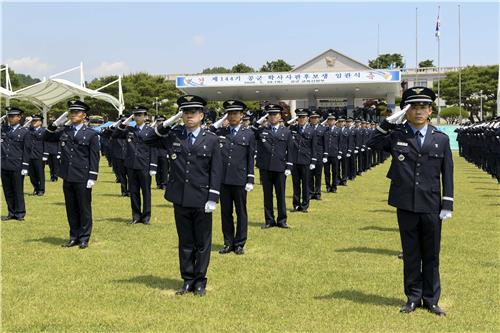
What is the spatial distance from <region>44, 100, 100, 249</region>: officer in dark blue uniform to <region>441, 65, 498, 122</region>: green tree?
66.8 metres

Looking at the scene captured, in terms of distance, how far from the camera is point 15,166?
1166 cm

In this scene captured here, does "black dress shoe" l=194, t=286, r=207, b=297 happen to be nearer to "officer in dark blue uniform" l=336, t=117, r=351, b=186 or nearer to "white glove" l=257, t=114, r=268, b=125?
"white glove" l=257, t=114, r=268, b=125

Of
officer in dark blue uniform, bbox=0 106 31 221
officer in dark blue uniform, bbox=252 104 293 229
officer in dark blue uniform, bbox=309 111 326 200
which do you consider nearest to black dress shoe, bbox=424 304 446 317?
officer in dark blue uniform, bbox=252 104 293 229

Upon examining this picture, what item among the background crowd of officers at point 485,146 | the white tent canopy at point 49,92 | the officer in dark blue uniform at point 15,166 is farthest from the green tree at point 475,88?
the officer in dark blue uniform at point 15,166

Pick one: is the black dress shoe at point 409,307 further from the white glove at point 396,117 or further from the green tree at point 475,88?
the green tree at point 475,88

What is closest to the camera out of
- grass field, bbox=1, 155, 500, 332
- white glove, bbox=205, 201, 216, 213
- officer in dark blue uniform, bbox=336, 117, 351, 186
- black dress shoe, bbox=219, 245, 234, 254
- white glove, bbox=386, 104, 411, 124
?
grass field, bbox=1, 155, 500, 332

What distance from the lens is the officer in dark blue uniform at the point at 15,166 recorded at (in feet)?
38.2

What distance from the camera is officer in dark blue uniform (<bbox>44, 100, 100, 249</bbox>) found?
921 cm

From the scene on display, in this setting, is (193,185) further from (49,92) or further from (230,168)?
(49,92)

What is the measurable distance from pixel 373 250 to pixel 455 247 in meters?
1.33

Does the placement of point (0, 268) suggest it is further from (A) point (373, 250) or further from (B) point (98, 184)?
(B) point (98, 184)

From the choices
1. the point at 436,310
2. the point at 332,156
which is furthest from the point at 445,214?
the point at 332,156

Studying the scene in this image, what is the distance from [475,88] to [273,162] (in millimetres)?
66392

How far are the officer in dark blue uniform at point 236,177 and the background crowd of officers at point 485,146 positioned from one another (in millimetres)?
11044
